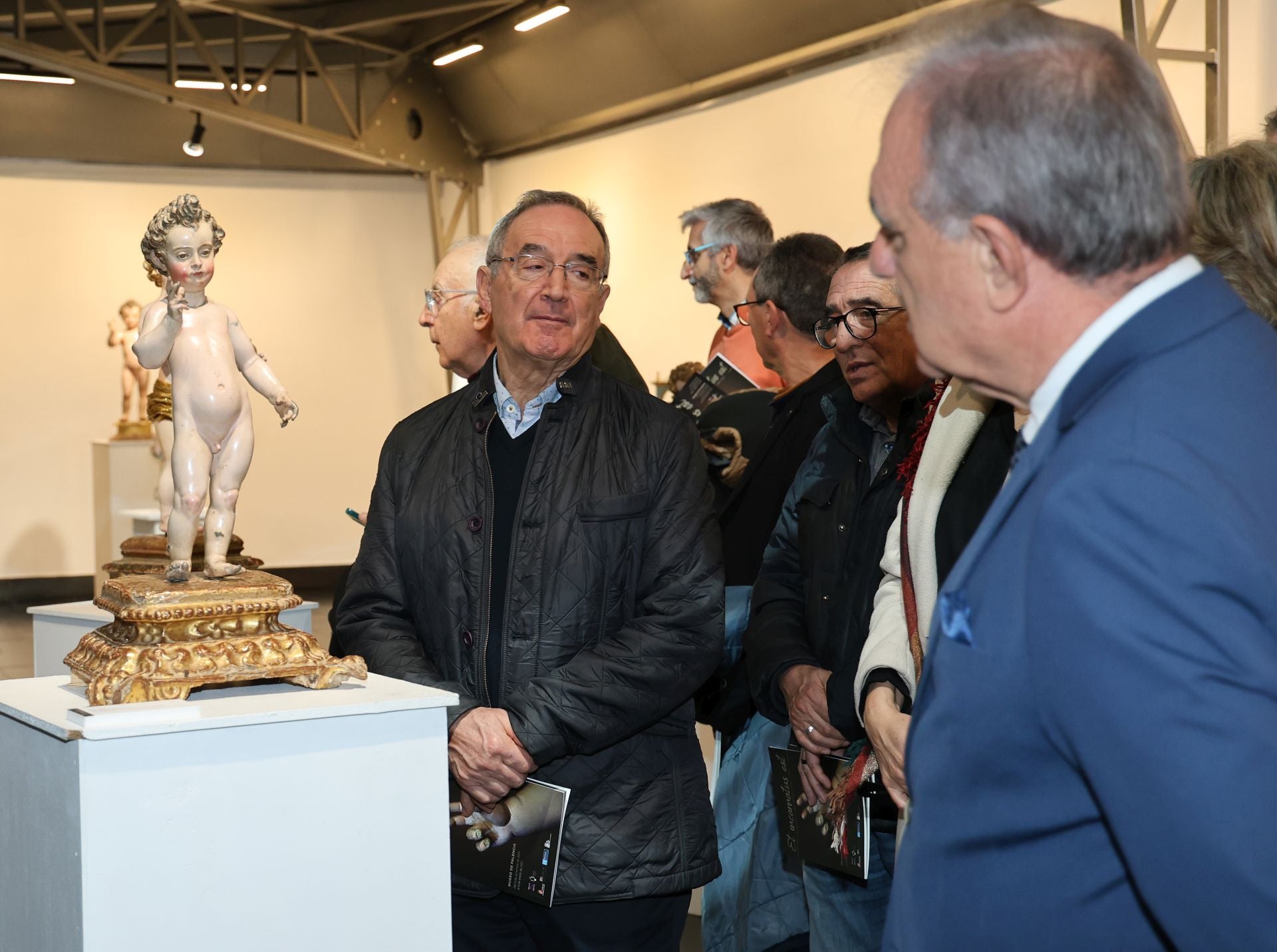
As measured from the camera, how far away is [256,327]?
11.9 m

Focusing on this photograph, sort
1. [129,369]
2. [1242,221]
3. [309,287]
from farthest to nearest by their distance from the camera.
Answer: [309,287], [129,369], [1242,221]

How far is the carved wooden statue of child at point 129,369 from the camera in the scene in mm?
11180

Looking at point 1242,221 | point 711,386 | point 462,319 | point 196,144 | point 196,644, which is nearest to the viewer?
point 1242,221

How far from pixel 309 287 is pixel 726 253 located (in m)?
8.54

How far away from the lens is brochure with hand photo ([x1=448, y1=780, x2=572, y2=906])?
6.63 ft

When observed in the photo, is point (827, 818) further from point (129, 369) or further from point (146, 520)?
point (129, 369)

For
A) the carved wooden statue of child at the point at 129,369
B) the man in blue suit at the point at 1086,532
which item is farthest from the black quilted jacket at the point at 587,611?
the carved wooden statue of child at the point at 129,369

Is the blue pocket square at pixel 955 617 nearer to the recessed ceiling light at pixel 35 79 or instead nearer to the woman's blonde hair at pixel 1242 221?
the woman's blonde hair at pixel 1242 221

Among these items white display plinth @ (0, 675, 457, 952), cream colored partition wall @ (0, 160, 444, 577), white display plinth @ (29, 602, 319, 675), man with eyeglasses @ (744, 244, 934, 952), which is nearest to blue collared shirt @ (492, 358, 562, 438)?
man with eyeglasses @ (744, 244, 934, 952)

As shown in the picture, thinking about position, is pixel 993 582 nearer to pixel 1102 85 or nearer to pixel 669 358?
pixel 1102 85

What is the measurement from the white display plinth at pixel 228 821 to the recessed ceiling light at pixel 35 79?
1013 centimetres

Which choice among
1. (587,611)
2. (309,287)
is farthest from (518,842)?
(309,287)

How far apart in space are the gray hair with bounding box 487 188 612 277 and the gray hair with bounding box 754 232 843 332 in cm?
80

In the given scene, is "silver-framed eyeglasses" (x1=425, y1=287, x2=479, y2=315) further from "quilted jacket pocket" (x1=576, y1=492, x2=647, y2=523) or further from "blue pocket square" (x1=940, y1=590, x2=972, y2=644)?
"blue pocket square" (x1=940, y1=590, x2=972, y2=644)
